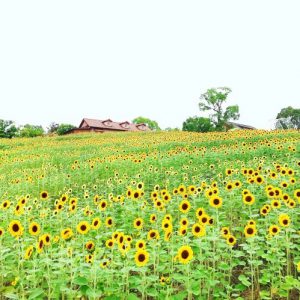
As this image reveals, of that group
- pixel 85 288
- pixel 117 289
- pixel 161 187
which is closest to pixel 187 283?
pixel 117 289

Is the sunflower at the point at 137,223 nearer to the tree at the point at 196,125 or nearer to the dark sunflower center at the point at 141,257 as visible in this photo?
the dark sunflower center at the point at 141,257

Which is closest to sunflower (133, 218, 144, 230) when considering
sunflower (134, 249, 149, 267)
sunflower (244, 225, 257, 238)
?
sunflower (134, 249, 149, 267)

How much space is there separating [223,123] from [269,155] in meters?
54.2

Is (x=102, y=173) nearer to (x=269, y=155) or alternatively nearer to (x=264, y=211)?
(x=269, y=155)

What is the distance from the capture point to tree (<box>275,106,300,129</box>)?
71781 millimetres

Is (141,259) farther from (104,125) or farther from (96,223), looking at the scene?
(104,125)

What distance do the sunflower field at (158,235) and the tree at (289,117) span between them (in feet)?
214

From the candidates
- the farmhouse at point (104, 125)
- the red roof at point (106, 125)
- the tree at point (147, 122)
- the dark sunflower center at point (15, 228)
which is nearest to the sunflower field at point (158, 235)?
the dark sunflower center at point (15, 228)

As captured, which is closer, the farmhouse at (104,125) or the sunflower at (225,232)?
the sunflower at (225,232)

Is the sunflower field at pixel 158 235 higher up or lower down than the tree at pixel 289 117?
lower down

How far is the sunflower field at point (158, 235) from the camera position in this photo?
10.0ft

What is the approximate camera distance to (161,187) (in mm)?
8508

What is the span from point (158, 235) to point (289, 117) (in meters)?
77.2

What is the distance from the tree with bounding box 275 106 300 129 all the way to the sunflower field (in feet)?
214
